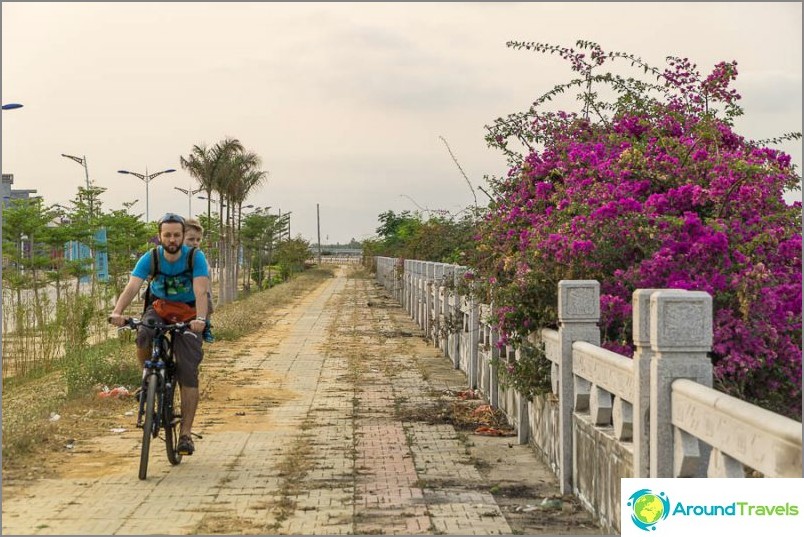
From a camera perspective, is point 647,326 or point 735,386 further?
point 735,386

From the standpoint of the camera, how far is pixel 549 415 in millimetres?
8812

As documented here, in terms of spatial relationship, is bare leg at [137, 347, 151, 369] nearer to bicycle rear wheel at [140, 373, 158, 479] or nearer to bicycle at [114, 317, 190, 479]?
bicycle at [114, 317, 190, 479]

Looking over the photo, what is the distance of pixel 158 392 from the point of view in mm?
8508

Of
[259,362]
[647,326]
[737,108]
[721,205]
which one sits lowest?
[259,362]

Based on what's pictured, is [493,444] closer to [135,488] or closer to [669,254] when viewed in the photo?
[669,254]

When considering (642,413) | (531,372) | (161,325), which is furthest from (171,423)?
(642,413)

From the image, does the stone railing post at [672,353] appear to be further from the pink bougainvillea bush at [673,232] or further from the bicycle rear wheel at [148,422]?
the bicycle rear wheel at [148,422]

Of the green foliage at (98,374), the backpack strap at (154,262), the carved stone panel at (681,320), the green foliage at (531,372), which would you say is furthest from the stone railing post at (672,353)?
the green foliage at (98,374)

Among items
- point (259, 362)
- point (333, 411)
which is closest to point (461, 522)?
point (333, 411)

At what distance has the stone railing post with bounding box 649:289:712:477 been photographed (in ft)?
17.4

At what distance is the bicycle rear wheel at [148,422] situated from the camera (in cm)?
826

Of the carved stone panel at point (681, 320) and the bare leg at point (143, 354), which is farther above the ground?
the carved stone panel at point (681, 320)

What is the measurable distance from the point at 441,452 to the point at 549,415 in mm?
1203

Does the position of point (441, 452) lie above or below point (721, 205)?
below
